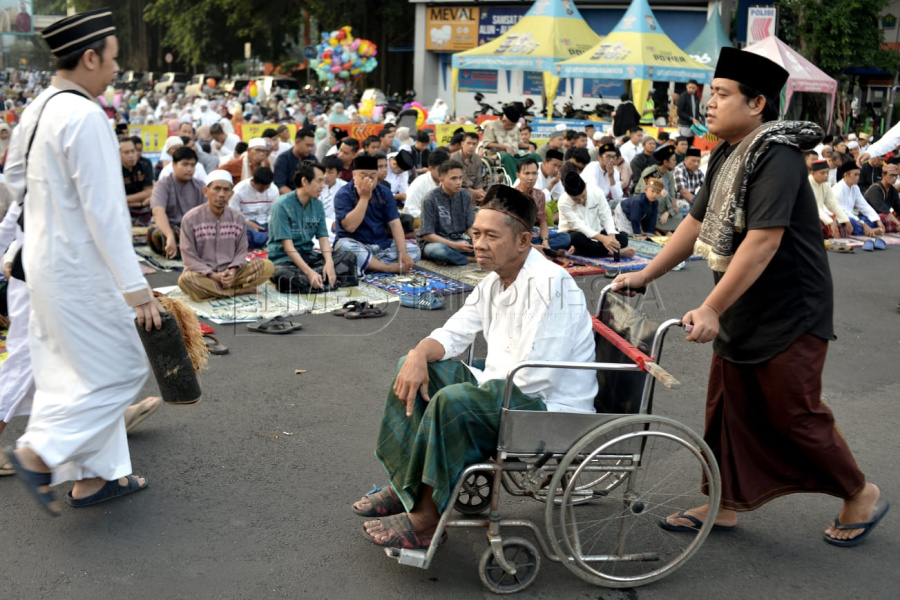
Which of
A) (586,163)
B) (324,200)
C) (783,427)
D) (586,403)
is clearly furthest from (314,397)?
(586,163)

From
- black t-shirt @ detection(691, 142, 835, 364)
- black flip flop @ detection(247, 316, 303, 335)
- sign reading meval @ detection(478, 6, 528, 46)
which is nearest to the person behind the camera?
black t-shirt @ detection(691, 142, 835, 364)

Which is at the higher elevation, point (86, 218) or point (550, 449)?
point (86, 218)

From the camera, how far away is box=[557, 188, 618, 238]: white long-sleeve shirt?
10203mm

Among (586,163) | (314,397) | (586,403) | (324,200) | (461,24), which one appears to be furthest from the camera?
(461,24)

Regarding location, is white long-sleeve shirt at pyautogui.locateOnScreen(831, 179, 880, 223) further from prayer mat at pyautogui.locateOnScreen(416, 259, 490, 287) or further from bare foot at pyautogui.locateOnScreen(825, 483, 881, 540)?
bare foot at pyautogui.locateOnScreen(825, 483, 881, 540)

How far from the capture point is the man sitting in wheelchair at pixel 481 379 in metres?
3.05

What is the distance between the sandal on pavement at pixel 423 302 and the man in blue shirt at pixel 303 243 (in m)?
0.80

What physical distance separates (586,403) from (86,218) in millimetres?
1986

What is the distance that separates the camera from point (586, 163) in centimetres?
1110

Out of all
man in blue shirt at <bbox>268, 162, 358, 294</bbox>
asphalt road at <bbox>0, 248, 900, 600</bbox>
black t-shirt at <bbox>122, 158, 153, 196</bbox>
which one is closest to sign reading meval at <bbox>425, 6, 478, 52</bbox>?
black t-shirt at <bbox>122, 158, 153, 196</bbox>

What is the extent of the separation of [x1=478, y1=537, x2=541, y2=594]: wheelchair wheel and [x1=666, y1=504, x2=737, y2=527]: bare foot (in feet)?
2.49

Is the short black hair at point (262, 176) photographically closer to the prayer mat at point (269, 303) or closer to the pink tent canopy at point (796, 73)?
the prayer mat at point (269, 303)

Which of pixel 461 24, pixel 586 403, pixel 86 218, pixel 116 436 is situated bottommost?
pixel 116 436

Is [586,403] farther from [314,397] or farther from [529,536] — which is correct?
[314,397]
